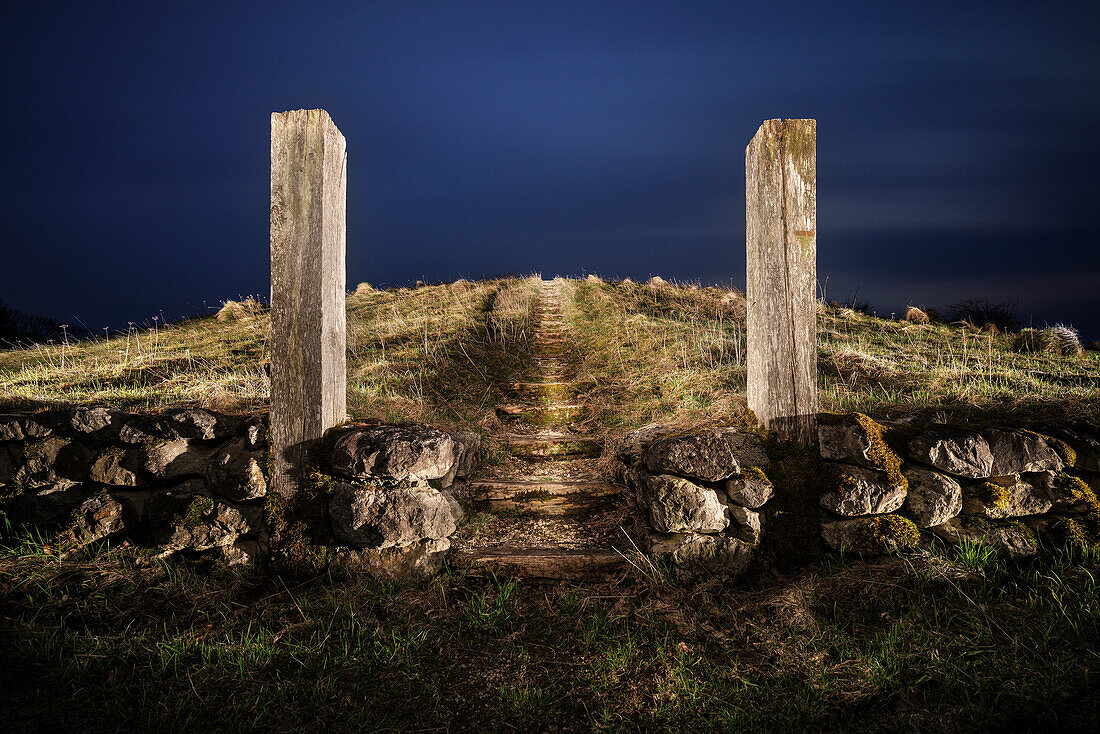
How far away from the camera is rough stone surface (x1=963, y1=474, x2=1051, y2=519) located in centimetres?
361

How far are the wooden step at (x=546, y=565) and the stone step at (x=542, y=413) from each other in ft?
8.41

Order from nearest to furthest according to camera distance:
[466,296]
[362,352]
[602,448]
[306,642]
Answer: [306,642] → [602,448] → [362,352] → [466,296]

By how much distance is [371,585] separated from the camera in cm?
359

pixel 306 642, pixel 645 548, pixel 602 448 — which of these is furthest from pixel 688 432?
pixel 306 642

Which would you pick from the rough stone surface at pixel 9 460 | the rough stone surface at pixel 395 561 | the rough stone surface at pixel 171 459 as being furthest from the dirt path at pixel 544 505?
the rough stone surface at pixel 9 460

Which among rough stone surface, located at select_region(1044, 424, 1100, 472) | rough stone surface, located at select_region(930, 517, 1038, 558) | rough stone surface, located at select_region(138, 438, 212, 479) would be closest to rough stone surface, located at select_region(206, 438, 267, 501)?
rough stone surface, located at select_region(138, 438, 212, 479)

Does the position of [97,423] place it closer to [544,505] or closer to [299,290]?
[299,290]

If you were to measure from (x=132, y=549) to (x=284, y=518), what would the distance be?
1.08 meters

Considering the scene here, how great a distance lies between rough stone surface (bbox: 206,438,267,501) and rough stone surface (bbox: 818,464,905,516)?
3774mm

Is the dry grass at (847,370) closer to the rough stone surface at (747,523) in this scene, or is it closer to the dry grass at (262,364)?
the rough stone surface at (747,523)

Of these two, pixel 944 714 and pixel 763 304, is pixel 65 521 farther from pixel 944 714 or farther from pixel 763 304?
pixel 944 714

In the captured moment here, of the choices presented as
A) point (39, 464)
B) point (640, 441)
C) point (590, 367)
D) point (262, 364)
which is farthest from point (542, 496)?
point (262, 364)

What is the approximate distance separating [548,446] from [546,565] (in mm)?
1892

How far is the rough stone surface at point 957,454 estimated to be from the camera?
3.61 meters
